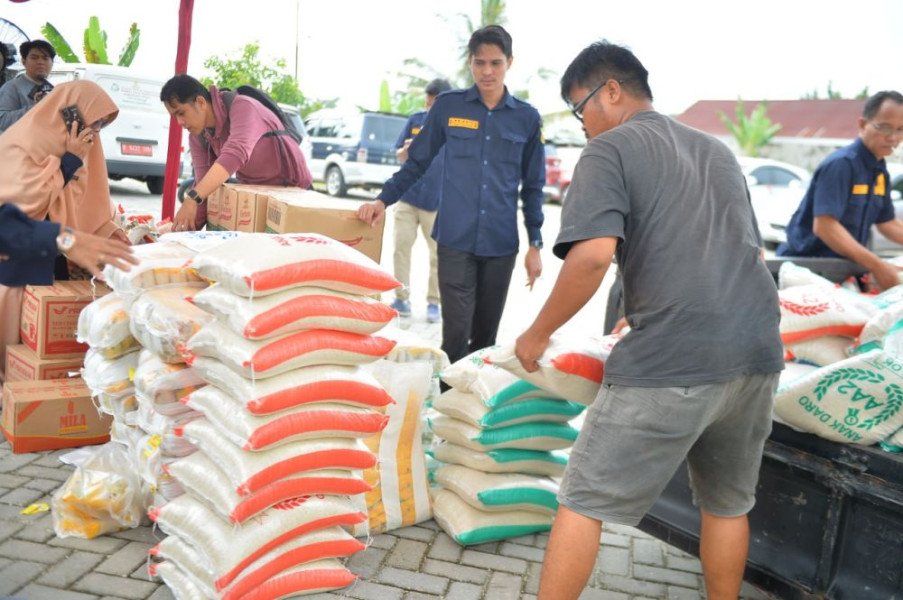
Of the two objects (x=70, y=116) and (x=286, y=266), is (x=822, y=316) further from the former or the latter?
(x=70, y=116)

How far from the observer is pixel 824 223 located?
4109mm

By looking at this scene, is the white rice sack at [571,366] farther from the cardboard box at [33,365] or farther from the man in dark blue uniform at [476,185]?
the cardboard box at [33,365]

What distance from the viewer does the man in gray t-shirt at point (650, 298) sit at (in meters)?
2.20

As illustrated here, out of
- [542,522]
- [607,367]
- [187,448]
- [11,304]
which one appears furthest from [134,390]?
[607,367]

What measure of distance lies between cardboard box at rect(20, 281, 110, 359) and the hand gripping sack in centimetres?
144

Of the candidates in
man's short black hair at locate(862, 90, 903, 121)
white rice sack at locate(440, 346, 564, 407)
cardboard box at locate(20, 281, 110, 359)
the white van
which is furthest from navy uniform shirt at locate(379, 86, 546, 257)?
the white van

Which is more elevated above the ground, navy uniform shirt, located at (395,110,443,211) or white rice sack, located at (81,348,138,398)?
navy uniform shirt, located at (395,110,443,211)

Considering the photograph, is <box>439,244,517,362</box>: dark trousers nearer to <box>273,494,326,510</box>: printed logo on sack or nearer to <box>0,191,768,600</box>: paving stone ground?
<box>0,191,768,600</box>: paving stone ground

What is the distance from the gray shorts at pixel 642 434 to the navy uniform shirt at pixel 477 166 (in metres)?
1.88

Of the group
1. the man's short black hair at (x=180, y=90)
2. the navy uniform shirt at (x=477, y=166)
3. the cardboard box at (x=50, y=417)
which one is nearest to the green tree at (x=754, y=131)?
the navy uniform shirt at (x=477, y=166)

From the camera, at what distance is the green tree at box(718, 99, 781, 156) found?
37.2 meters

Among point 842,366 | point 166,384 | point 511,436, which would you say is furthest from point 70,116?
point 842,366

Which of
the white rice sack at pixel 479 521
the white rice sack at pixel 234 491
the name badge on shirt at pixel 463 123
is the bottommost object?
the white rice sack at pixel 479 521

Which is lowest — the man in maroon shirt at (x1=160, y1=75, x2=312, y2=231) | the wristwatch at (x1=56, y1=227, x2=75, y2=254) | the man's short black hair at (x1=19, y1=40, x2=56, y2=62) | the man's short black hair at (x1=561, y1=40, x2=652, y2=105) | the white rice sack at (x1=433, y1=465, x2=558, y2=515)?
the white rice sack at (x1=433, y1=465, x2=558, y2=515)
